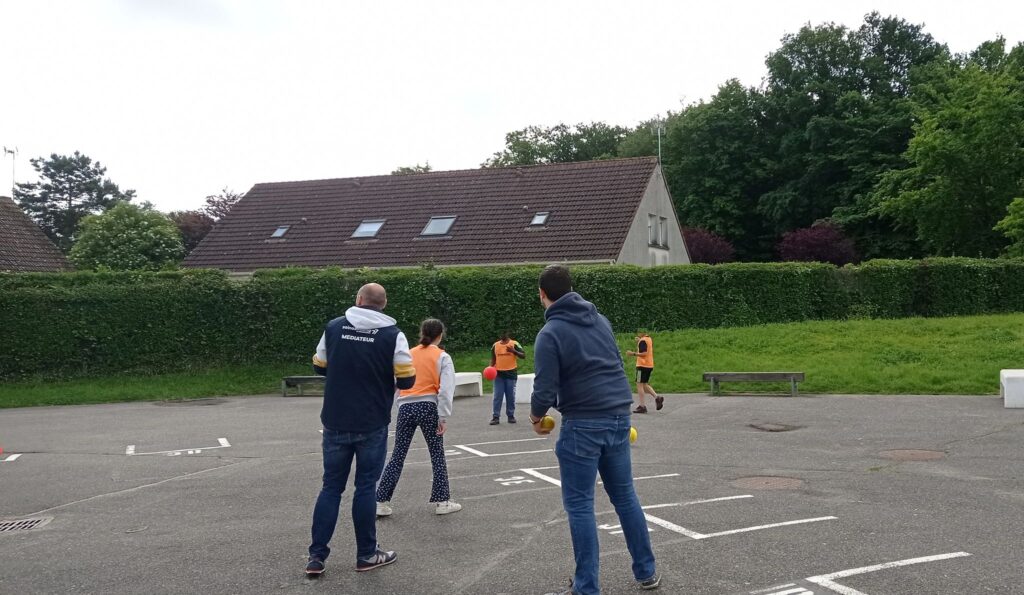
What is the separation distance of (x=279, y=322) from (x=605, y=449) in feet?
66.4

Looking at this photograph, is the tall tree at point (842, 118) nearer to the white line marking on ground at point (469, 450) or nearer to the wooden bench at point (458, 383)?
the wooden bench at point (458, 383)

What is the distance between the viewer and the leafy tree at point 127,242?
1577 inches

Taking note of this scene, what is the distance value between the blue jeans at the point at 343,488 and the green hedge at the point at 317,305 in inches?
716

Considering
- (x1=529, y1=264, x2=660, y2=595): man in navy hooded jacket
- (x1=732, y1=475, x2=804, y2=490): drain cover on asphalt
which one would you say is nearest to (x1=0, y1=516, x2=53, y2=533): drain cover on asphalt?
(x1=529, y1=264, x2=660, y2=595): man in navy hooded jacket

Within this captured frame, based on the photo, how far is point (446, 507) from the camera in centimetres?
817

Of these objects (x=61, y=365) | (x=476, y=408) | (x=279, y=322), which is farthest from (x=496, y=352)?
(x=61, y=365)

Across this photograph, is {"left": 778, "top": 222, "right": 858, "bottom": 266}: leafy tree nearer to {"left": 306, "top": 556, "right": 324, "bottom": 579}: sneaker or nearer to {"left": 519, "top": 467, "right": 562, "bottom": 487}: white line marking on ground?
{"left": 519, "top": 467, "right": 562, "bottom": 487}: white line marking on ground

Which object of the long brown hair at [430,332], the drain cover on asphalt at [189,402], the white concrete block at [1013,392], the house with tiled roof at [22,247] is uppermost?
the house with tiled roof at [22,247]

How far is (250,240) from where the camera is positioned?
3603 cm

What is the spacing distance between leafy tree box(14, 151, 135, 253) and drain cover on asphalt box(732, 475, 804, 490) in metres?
95.5

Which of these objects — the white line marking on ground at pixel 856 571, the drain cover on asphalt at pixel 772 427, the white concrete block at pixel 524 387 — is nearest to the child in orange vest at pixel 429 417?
the white line marking on ground at pixel 856 571

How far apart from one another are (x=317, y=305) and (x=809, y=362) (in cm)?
1277

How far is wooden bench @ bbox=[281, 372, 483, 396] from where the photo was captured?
19938mm

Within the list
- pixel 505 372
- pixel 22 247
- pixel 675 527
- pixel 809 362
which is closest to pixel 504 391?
pixel 505 372
